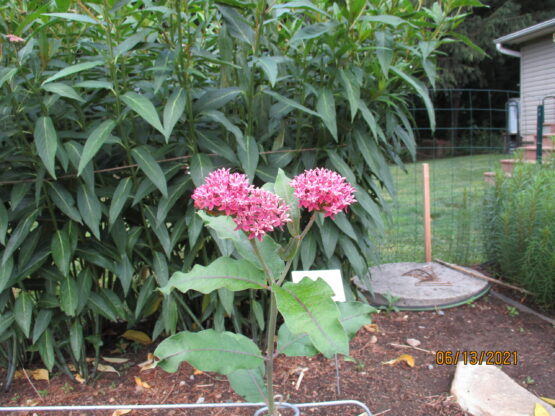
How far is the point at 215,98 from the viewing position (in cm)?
207

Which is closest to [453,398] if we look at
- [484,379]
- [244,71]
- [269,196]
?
[484,379]

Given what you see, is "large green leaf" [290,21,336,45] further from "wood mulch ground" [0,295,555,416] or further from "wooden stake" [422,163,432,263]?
"wooden stake" [422,163,432,263]

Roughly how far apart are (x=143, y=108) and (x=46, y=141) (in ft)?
1.31

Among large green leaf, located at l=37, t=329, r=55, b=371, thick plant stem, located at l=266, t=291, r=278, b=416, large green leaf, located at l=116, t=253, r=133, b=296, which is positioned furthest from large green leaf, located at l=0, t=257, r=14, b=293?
thick plant stem, located at l=266, t=291, r=278, b=416

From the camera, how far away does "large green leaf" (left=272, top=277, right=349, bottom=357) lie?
0.95 metres

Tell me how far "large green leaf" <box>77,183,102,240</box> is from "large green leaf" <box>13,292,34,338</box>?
1.69 feet

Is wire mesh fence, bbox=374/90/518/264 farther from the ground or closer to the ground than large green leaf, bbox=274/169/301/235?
closer to the ground

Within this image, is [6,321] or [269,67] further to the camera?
[6,321]

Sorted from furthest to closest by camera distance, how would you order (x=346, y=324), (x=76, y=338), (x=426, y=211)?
(x=426, y=211), (x=76, y=338), (x=346, y=324)

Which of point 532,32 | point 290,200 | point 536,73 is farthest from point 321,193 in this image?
point 536,73

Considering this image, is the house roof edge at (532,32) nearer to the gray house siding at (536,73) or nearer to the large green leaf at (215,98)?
the gray house siding at (536,73)

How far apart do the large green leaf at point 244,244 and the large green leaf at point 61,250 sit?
1071 mm

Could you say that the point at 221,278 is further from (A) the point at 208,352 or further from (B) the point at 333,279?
(B) the point at 333,279

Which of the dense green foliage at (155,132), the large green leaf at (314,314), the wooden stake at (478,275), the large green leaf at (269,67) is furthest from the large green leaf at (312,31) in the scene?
the wooden stake at (478,275)
